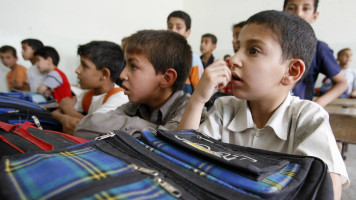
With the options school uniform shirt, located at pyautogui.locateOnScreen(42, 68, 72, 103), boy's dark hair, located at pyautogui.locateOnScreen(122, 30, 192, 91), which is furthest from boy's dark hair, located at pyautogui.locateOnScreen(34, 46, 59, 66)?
boy's dark hair, located at pyautogui.locateOnScreen(122, 30, 192, 91)

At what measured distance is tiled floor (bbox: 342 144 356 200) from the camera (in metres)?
1.60

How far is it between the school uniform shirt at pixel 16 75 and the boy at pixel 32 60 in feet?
0.71

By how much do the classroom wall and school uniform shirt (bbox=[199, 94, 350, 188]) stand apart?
3.46m

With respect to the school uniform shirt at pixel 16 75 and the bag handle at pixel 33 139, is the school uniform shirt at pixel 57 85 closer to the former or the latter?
the school uniform shirt at pixel 16 75

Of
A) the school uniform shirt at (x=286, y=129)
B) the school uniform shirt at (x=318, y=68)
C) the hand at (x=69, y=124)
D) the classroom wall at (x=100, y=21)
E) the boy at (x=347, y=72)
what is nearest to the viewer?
the school uniform shirt at (x=286, y=129)

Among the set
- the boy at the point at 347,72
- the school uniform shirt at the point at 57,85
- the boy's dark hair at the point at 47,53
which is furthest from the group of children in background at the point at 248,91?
the boy at the point at 347,72

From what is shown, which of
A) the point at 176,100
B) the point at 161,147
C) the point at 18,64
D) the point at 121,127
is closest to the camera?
the point at 161,147

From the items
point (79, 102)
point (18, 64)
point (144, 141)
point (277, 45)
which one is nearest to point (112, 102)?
point (79, 102)

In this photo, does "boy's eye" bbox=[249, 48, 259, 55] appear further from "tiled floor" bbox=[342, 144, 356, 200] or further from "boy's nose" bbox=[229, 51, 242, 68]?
"tiled floor" bbox=[342, 144, 356, 200]

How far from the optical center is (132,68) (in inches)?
45.8

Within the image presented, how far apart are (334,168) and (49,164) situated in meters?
0.65

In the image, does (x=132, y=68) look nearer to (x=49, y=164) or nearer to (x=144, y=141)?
(x=144, y=141)

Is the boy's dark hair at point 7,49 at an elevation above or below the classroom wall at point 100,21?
below

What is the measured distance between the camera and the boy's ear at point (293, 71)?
75 centimetres
